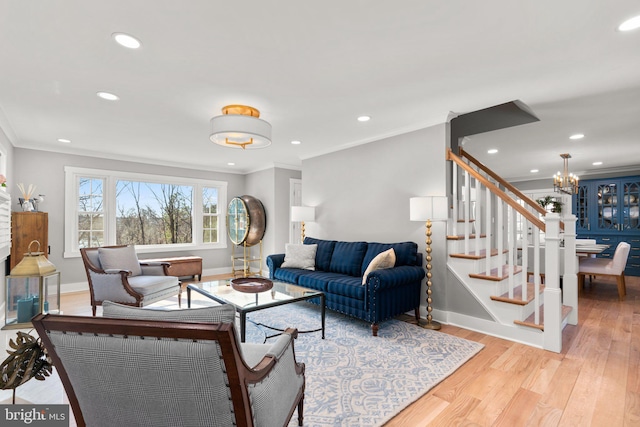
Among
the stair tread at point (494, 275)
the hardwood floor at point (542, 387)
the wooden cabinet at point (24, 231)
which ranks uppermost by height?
the wooden cabinet at point (24, 231)

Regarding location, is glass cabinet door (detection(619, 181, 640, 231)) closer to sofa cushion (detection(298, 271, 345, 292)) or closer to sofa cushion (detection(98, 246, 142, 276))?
sofa cushion (detection(298, 271, 345, 292))

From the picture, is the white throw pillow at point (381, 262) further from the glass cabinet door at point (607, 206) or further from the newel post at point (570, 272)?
the glass cabinet door at point (607, 206)

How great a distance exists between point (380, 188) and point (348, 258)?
1.05 metres

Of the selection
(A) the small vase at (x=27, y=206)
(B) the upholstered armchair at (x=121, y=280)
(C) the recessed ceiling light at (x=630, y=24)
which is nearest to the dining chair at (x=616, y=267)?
(C) the recessed ceiling light at (x=630, y=24)

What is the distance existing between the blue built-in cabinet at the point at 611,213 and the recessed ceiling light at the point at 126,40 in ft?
27.7

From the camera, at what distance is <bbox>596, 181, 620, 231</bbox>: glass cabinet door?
23.4 ft

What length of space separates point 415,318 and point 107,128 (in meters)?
4.43

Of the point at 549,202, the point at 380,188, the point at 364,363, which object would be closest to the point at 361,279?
the point at 364,363

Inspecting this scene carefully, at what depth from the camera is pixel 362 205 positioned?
4.62m

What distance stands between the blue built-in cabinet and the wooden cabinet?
9.85 meters

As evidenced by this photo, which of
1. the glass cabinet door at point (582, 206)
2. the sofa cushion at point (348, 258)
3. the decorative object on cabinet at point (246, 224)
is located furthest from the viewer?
the glass cabinet door at point (582, 206)

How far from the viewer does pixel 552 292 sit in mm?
2836

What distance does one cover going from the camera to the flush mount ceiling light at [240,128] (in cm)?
300

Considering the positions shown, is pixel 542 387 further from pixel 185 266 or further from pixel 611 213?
pixel 611 213
